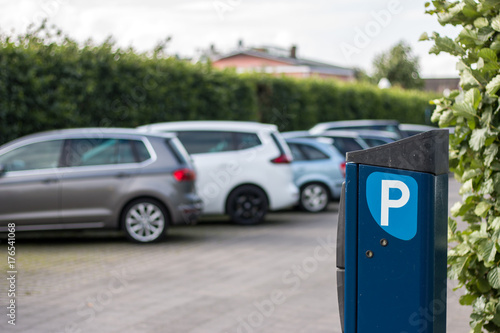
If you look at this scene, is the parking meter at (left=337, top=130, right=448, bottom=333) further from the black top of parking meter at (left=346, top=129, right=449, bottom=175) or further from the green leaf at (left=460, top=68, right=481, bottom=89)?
the green leaf at (left=460, top=68, right=481, bottom=89)

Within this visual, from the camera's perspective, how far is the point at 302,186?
50.5ft

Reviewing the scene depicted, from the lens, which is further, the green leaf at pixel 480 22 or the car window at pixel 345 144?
the car window at pixel 345 144

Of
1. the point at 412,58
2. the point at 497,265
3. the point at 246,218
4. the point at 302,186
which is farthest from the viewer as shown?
the point at 412,58

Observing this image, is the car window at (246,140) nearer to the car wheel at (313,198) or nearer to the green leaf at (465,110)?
the car wheel at (313,198)

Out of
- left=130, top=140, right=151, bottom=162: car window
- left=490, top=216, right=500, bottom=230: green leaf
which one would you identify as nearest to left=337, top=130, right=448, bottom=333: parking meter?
left=490, top=216, right=500, bottom=230: green leaf

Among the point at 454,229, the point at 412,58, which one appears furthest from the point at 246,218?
the point at 412,58

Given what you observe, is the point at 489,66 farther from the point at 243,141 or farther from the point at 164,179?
the point at 243,141

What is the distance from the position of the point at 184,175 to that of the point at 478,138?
7.50 meters

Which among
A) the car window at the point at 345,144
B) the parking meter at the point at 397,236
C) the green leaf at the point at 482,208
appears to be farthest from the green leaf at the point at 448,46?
the car window at the point at 345,144

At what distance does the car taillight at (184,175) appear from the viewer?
10742mm

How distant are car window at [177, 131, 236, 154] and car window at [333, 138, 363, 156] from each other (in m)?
5.21

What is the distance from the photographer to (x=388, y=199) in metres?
2.78

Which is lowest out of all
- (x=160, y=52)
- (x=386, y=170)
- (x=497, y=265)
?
(x=497, y=265)

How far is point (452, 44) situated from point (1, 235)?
27.3 feet
